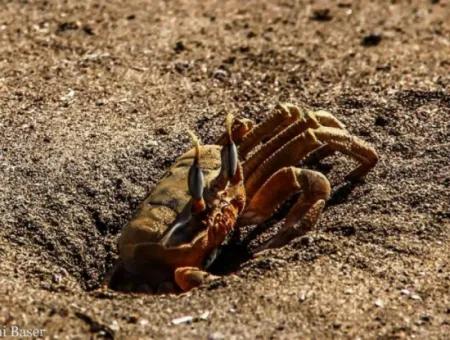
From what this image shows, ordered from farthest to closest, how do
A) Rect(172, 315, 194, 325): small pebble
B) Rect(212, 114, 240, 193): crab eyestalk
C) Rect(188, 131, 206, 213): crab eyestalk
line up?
1. Rect(212, 114, 240, 193): crab eyestalk
2. Rect(188, 131, 206, 213): crab eyestalk
3. Rect(172, 315, 194, 325): small pebble

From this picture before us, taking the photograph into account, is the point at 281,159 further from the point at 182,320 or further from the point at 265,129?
the point at 182,320

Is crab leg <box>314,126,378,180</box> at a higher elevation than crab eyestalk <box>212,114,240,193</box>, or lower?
lower

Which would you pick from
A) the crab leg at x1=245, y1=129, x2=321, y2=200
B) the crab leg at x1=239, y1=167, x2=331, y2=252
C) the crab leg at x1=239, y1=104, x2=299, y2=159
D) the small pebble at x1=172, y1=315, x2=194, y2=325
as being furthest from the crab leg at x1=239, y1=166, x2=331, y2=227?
the small pebble at x1=172, y1=315, x2=194, y2=325

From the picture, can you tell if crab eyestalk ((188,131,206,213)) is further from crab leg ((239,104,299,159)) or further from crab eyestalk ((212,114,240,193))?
crab leg ((239,104,299,159))

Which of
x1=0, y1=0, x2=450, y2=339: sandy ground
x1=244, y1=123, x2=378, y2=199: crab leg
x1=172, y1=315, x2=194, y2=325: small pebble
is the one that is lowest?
x1=172, y1=315, x2=194, y2=325: small pebble

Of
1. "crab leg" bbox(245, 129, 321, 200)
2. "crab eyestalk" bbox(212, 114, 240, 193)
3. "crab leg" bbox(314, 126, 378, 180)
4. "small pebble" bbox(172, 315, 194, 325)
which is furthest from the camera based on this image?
"crab leg" bbox(314, 126, 378, 180)

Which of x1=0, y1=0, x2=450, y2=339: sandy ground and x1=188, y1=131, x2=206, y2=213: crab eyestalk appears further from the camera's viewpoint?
x1=188, y1=131, x2=206, y2=213: crab eyestalk

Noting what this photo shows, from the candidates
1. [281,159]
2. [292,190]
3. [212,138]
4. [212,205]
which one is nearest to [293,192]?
[292,190]

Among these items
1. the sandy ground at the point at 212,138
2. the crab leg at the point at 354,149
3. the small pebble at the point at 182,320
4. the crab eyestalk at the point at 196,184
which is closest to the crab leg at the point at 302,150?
the crab leg at the point at 354,149
